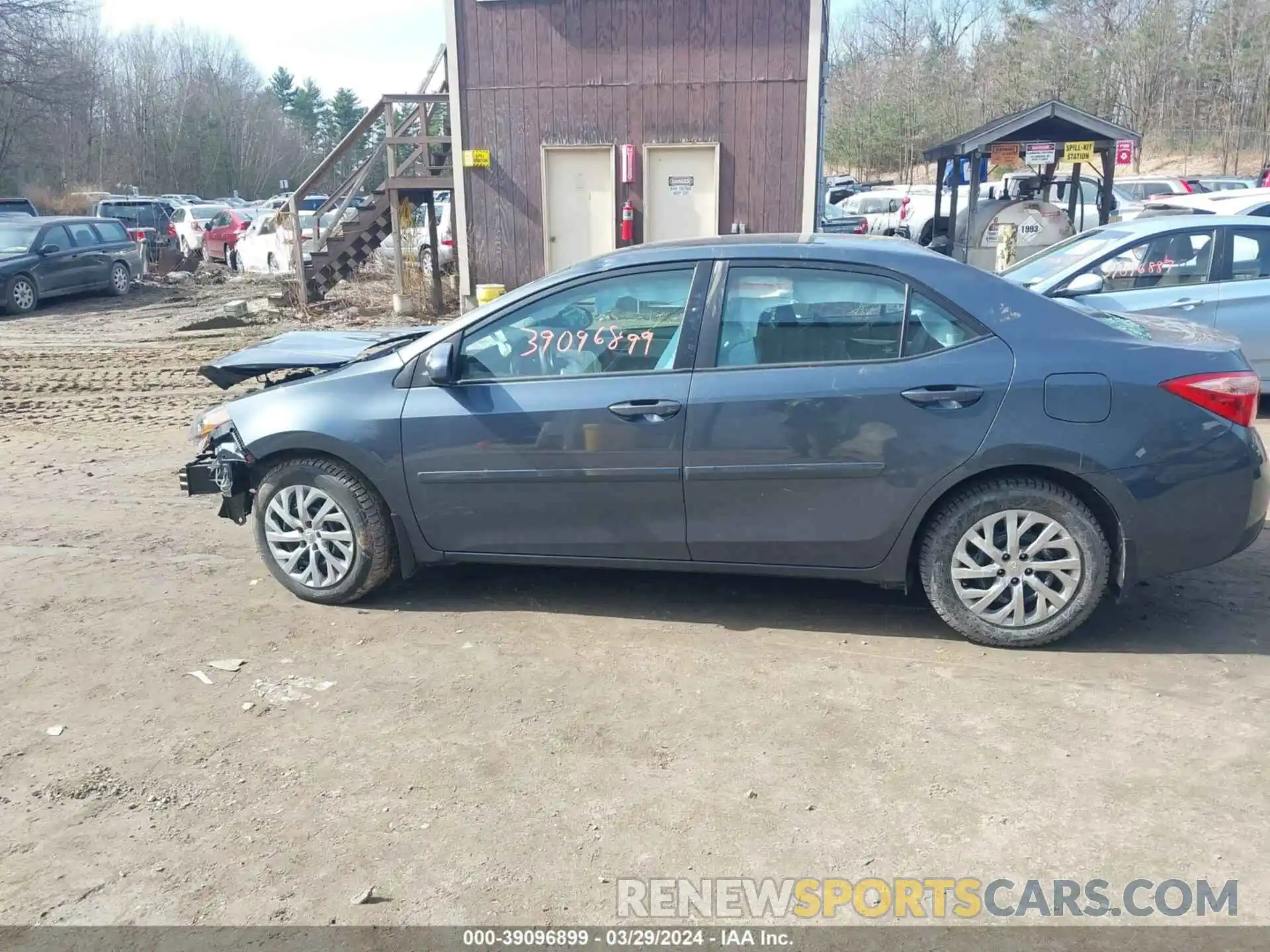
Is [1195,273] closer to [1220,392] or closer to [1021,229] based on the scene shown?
[1220,392]

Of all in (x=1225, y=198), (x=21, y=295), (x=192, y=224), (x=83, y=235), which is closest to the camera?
(x=1225, y=198)

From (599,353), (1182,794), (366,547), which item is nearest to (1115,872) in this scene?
(1182,794)

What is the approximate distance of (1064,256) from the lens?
27.5 feet

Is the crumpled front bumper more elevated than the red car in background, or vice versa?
the red car in background

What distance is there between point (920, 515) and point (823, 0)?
11.4 metres

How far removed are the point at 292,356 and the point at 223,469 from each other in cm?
83

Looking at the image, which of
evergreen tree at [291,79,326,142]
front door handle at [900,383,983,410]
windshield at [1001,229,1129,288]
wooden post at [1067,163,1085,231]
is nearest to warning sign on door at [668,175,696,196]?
wooden post at [1067,163,1085,231]

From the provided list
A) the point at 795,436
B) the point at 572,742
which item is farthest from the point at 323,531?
the point at 795,436

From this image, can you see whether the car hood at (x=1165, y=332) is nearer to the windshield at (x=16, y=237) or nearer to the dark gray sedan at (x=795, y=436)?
the dark gray sedan at (x=795, y=436)

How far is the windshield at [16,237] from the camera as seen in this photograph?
17.5 meters

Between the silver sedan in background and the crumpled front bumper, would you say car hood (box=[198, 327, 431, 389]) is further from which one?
the silver sedan in background

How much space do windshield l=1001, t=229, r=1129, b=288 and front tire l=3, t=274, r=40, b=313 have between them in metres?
15.8

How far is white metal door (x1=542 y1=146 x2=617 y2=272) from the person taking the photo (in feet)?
47.8

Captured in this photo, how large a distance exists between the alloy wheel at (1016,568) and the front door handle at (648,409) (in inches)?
51.0
